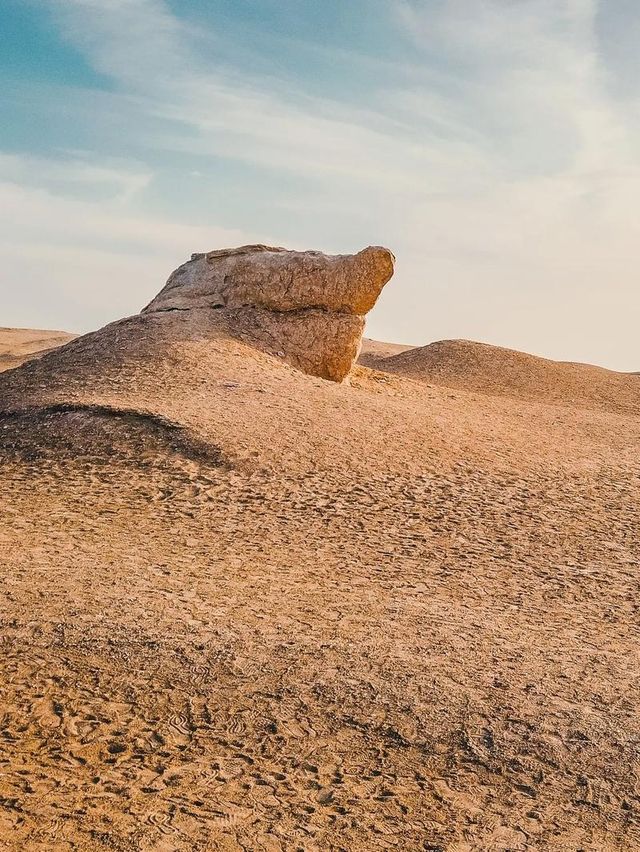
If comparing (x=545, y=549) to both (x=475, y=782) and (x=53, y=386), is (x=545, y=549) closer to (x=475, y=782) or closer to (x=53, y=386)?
(x=475, y=782)

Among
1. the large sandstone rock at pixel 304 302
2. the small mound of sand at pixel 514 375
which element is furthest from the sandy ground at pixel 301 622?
the small mound of sand at pixel 514 375

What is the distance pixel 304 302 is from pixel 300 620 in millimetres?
7899

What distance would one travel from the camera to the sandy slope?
23.0 m

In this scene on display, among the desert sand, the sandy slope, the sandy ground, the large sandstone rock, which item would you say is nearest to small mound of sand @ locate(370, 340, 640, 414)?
the large sandstone rock

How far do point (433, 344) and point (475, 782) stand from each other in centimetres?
1608

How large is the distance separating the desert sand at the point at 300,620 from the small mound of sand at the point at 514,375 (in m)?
5.00

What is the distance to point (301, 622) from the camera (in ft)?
17.9

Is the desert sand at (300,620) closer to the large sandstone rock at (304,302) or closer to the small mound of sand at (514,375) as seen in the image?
the large sandstone rock at (304,302)

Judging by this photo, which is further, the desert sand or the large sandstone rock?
the large sandstone rock

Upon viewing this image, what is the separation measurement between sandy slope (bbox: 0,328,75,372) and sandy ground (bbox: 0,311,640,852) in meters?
12.6

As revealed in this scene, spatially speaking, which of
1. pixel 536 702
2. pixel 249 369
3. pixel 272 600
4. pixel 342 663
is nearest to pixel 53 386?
pixel 249 369

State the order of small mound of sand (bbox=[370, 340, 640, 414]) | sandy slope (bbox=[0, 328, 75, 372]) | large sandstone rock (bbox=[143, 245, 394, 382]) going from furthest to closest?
sandy slope (bbox=[0, 328, 75, 372]), small mound of sand (bbox=[370, 340, 640, 414]), large sandstone rock (bbox=[143, 245, 394, 382])

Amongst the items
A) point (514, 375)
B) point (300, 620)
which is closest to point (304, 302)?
point (514, 375)

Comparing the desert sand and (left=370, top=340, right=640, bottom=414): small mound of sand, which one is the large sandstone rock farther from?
(left=370, top=340, right=640, bottom=414): small mound of sand
